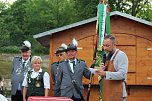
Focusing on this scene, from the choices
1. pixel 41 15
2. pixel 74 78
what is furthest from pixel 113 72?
pixel 41 15

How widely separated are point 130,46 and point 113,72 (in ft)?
18.4

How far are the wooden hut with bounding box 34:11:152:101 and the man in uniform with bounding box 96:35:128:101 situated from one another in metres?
5.09

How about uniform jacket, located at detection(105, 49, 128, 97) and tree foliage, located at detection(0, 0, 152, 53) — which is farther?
tree foliage, located at detection(0, 0, 152, 53)

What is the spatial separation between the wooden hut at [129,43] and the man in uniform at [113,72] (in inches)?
200

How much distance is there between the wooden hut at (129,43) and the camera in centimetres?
1129

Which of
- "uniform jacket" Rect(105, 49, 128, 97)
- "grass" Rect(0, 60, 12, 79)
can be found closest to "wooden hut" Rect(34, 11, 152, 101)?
"uniform jacket" Rect(105, 49, 128, 97)

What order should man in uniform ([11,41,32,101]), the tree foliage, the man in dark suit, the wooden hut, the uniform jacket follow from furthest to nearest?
1. the tree foliage
2. the wooden hut
3. man in uniform ([11,41,32,101])
4. the man in dark suit
5. the uniform jacket

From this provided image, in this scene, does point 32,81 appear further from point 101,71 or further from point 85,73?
point 101,71

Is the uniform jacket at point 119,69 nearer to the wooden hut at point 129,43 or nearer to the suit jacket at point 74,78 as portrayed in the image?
the suit jacket at point 74,78

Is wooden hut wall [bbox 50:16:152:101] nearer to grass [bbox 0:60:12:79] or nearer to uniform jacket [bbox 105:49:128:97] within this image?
uniform jacket [bbox 105:49:128:97]

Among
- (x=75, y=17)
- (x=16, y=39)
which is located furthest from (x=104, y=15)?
(x=16, y=39)

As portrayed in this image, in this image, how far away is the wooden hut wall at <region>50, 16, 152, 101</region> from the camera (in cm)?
1129

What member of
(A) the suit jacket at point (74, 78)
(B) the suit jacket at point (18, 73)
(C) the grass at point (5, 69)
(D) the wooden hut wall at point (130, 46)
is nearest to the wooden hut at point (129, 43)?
(D) the wooden hut wall at point (130, 46)

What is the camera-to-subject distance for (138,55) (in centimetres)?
1130
